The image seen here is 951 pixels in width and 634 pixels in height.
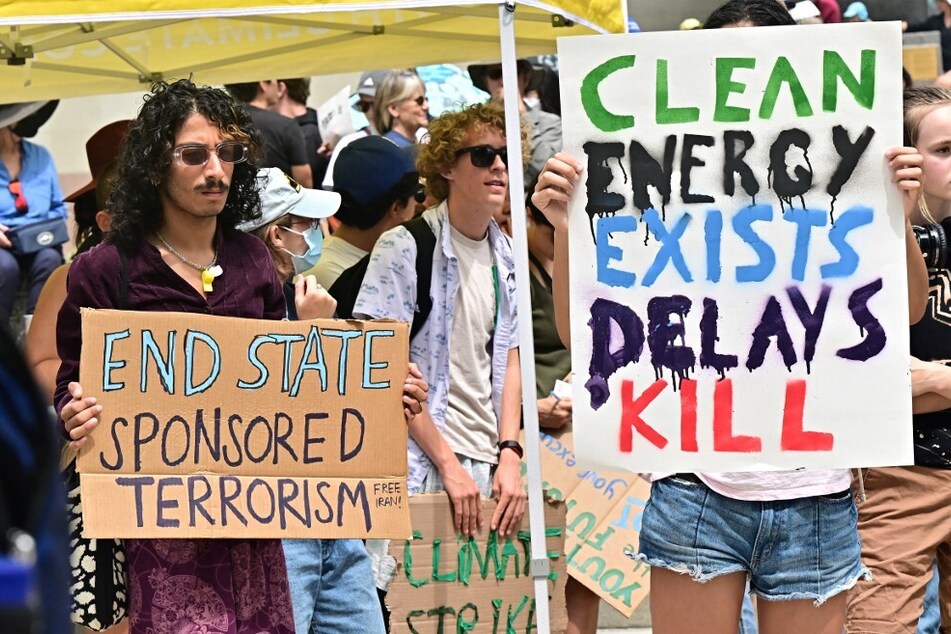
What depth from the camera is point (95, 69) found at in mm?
6086

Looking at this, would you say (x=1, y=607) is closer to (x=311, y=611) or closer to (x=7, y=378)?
(x=7, y=378)

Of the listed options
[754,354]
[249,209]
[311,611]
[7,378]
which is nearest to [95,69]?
[249,209]

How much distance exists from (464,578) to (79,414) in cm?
167

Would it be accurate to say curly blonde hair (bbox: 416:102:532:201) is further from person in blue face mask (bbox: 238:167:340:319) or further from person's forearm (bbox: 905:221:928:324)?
person's forearm (bbox: 905:221:928:324)

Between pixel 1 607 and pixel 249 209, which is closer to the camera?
pixel 1 607

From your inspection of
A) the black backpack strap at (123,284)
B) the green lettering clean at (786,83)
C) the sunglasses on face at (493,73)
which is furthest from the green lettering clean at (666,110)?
the sunglasses on face at (493,73)

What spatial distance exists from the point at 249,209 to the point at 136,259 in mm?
422

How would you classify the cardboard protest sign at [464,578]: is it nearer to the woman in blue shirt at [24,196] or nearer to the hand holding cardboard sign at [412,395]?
the hand holding cardboard sign at [412,395]

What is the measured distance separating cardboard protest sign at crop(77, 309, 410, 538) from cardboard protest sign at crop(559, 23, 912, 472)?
58cm

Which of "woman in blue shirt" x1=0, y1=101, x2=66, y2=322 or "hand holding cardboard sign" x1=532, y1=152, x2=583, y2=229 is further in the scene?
"woman in blue shirt" x1=0, y1=101, x2=66, y2=322

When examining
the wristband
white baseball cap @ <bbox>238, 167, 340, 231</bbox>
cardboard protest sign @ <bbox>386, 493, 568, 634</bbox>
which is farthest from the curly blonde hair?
cardboard protest sign @ <bbox>386, 493, 568, 634</bbox>

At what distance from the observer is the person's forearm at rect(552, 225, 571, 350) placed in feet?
11.6

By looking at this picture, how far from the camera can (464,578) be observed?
483 cm

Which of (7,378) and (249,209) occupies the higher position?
(249,209)
